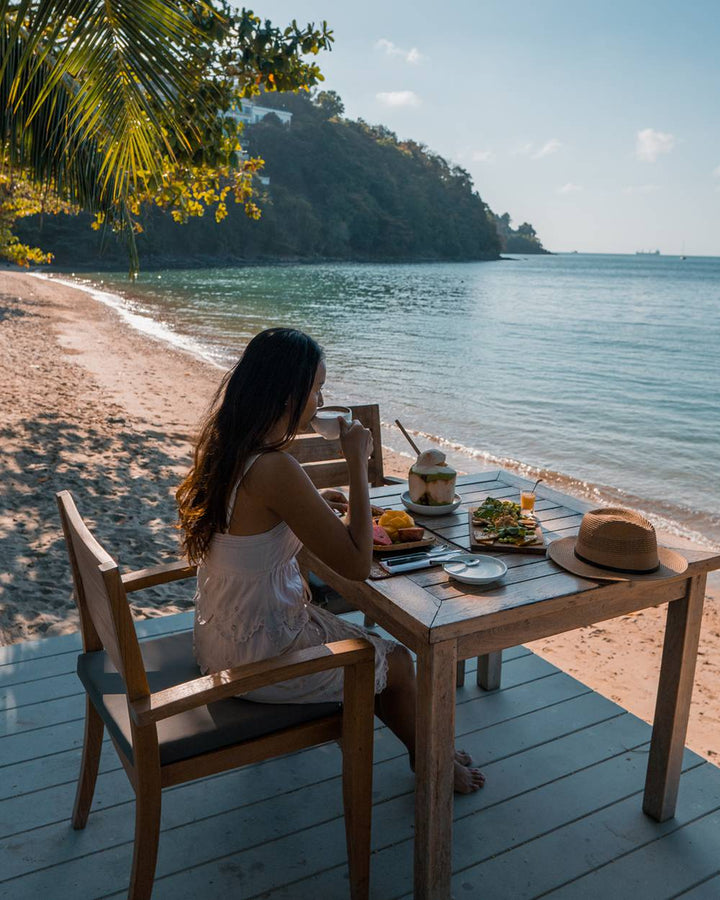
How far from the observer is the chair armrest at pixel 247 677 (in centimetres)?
166

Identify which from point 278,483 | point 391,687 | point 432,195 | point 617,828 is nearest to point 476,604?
point 391,687

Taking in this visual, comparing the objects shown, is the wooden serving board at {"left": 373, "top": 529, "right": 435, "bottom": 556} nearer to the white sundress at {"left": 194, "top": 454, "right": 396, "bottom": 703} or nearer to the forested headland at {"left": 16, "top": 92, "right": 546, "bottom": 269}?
the white sundress at {"left": 194, "top": 454, "right": 396, "bottom": 703}

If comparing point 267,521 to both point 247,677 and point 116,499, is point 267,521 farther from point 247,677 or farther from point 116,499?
point 116,499

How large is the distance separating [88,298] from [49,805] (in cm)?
2878

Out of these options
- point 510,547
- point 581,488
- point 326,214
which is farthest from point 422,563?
point 326,214

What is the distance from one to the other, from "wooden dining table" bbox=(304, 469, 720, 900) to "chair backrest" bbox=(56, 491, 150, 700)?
646mm

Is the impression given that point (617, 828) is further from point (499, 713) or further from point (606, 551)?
point (606, 551)

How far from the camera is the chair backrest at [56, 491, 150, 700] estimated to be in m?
1.58

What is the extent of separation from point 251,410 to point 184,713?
798 mm

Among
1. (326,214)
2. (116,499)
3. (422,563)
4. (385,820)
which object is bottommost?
(116,499)

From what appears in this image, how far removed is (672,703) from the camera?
224 cm

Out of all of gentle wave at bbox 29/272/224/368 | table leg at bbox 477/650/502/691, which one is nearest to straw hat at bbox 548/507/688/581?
table leg at bbox 477/650/502/691

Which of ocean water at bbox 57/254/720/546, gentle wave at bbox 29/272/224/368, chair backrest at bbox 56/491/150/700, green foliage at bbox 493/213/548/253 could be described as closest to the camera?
chair backrest at bbox 56/491/150/700

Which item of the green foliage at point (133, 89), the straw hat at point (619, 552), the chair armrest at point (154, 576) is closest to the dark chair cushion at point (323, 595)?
the chair armrest at point (154, 576)
